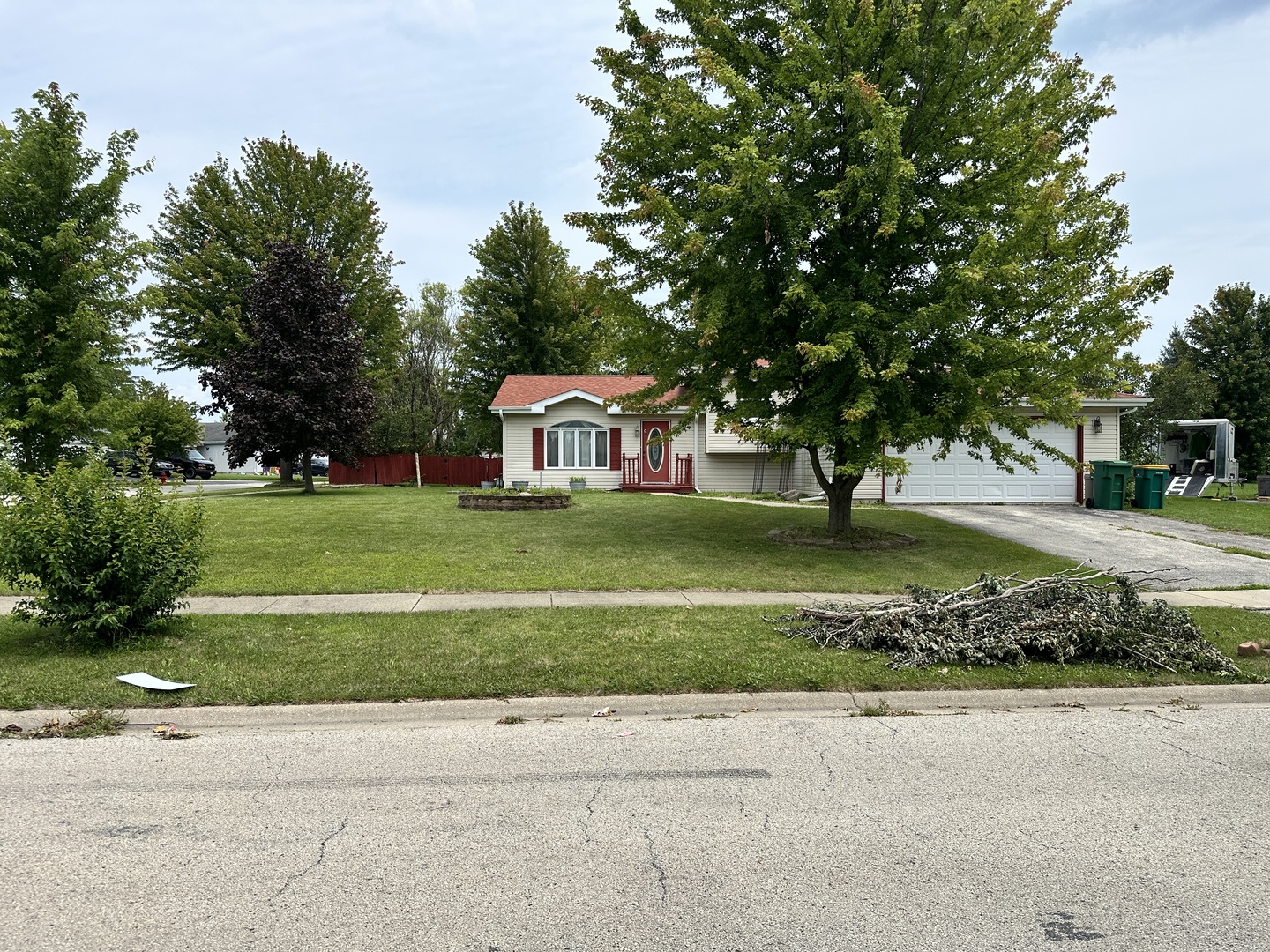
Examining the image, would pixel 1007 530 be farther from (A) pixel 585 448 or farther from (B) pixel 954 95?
(A) pixel 585 448

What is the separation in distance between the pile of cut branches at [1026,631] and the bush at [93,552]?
5926 mm

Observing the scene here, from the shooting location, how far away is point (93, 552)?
21.5 feet

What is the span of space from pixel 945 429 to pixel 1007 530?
569cm

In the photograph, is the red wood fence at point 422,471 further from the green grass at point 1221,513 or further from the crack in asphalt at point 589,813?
the crack in asphalt at point 589,813

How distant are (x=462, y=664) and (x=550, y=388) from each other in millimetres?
23154

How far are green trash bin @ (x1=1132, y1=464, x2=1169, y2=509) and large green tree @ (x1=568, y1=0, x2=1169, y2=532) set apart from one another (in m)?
11.0

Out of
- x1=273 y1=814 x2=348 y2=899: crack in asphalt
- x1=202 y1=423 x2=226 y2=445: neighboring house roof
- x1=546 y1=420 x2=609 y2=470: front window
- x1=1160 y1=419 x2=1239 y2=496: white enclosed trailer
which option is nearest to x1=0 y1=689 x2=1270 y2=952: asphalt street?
x1=273 y1=814 x2=348 y2=899: crack in asphalt

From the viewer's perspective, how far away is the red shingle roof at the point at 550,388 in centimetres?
2741

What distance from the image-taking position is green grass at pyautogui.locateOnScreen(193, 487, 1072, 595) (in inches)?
405

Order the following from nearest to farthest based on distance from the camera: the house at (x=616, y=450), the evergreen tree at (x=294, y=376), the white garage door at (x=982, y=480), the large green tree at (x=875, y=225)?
the large green tree at (x=875, y=225) < the white garage door at (x=982, y=480) < the evergreen tree at (x=294, y=376) < the house at (x=616, y=450)

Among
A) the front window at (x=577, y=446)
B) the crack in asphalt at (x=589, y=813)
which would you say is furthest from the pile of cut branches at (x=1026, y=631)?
the front window at (x=577, y=446)

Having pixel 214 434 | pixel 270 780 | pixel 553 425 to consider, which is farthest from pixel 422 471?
pixel 214 434

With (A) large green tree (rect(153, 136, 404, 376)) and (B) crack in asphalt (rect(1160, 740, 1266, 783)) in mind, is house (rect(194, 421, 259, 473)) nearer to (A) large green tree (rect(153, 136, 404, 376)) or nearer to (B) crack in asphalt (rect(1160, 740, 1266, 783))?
(A) large green tree (rect(153, 136, 404, 376))

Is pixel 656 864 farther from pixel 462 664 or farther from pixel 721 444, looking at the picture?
pixel 721 444
